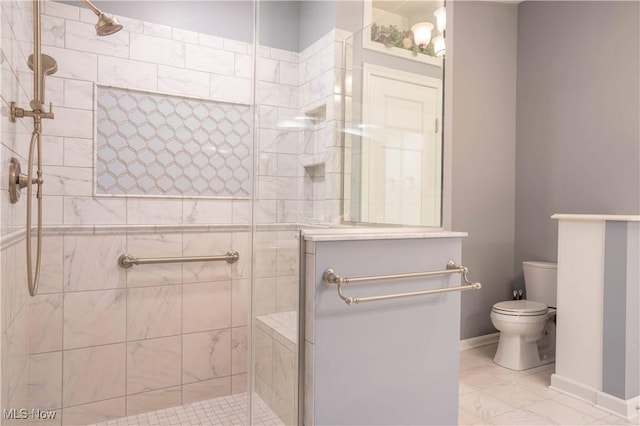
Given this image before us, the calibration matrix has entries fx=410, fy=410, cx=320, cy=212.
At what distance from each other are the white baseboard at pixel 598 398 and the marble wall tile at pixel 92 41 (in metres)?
3.20

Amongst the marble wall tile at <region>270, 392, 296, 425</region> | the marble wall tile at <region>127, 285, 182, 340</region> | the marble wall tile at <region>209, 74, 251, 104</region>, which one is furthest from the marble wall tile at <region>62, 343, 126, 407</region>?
the marble wall tile at <region>209, 74, 251, 104</region>

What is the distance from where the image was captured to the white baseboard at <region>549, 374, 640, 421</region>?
86.9 inches

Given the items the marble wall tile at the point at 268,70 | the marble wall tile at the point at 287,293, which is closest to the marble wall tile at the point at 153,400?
the marble wall tile at the point at 287,293

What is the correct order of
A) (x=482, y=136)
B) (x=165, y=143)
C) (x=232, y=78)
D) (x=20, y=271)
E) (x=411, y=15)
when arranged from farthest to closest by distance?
(x=482, y=136), (x=232, y=78), (x=165, y=143), (x=411, y=15), (x=20, y=271)

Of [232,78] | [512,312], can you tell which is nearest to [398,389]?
[512,312]

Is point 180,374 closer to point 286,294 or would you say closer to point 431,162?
point 286,294

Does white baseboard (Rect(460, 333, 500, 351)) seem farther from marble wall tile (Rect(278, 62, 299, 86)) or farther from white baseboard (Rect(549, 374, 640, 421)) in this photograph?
marble wall tile (Rect(278, 62, 299, 86))

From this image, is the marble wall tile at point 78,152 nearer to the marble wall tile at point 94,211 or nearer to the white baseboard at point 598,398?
the marble wall tile at point 94,211

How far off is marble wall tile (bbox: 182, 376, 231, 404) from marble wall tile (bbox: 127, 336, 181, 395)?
0.09m

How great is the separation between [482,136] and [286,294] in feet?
8.23

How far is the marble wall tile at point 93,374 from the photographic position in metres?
2.11

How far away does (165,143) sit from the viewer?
238 cm

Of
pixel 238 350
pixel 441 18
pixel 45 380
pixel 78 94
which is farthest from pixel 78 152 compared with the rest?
pixel 441 18

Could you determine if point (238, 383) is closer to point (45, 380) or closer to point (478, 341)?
point (45, 380)
